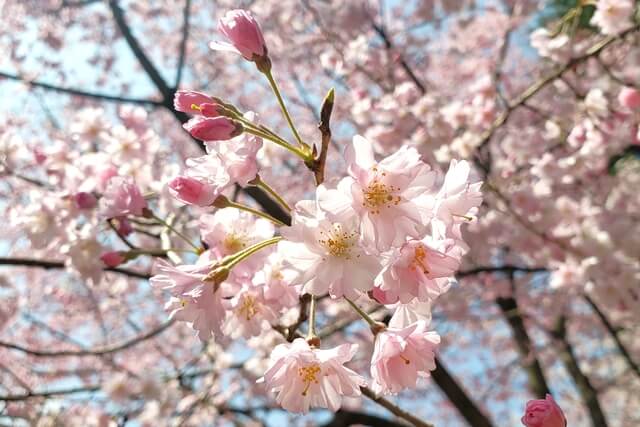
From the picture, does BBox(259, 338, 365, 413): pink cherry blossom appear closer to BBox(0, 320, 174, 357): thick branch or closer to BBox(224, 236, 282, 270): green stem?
BBox(224, 236, 282, 270): green stem

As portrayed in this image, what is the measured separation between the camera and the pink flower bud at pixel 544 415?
1144 mm

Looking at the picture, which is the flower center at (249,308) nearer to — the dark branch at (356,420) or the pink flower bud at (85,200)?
the pink flower bud at (85,200)

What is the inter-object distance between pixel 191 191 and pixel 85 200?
1168mm

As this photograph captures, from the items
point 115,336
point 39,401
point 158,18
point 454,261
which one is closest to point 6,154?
point 39,401

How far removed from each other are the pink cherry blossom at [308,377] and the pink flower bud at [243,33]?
71 centimetres

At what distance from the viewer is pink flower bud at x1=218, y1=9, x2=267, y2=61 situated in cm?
138

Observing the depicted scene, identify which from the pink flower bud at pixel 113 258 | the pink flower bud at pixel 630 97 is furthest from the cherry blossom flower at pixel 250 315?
the pink flower bud at pixel 630 97

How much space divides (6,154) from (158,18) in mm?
6213

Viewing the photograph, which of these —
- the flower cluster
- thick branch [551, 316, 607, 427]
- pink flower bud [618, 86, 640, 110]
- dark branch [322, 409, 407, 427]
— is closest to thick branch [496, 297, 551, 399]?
thick branch [551, 316, 607, 427]

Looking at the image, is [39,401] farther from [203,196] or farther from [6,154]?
[203,196]

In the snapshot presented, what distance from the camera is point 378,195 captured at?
115 centimetres

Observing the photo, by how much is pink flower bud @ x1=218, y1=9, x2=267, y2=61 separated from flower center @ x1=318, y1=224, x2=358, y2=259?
53cm

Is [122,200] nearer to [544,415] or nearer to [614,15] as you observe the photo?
[544,415]

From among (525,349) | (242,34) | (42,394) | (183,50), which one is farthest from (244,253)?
(525,349)
